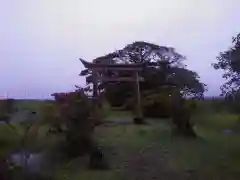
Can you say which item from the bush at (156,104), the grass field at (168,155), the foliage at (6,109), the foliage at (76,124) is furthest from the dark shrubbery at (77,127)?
the bush at (156,104)

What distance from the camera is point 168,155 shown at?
14.7 feet

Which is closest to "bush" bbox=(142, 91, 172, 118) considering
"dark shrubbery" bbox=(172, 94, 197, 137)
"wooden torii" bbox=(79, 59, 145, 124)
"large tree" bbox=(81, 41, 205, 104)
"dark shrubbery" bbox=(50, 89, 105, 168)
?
"wooden torii" bbox=(79, 59, 145, 124)

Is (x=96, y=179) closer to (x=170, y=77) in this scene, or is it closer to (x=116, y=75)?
(x=116, y=75)

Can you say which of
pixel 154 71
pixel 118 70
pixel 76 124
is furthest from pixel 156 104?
pixel 76 124

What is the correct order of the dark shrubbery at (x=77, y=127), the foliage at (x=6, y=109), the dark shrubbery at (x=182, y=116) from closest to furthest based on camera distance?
the dark shrubbery at (x=77, y=127) → the foliage at (x=6, y=109) → the dark shrubbery at (x=182, y=116)

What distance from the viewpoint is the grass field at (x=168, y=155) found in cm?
356

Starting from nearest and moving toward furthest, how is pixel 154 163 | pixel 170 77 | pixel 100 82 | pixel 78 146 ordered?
pixel 154 163 < pixel 78 146 < pixel 100 82 < pixel 170 77

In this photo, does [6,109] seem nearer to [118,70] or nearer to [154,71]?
[118,70]

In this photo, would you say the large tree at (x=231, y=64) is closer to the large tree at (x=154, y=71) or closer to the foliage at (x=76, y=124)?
the large tree at (x=154, y=71)

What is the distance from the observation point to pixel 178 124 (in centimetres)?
646

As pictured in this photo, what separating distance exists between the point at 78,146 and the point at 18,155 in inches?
39.6

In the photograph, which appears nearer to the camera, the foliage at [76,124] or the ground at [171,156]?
A: the ground at [171,156]

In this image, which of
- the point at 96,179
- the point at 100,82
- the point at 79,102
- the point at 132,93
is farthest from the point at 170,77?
the point at 96,179

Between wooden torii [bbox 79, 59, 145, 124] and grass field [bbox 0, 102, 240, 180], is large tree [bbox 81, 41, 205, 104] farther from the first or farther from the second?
grass field [bbox 0, 102, 240, 180]
